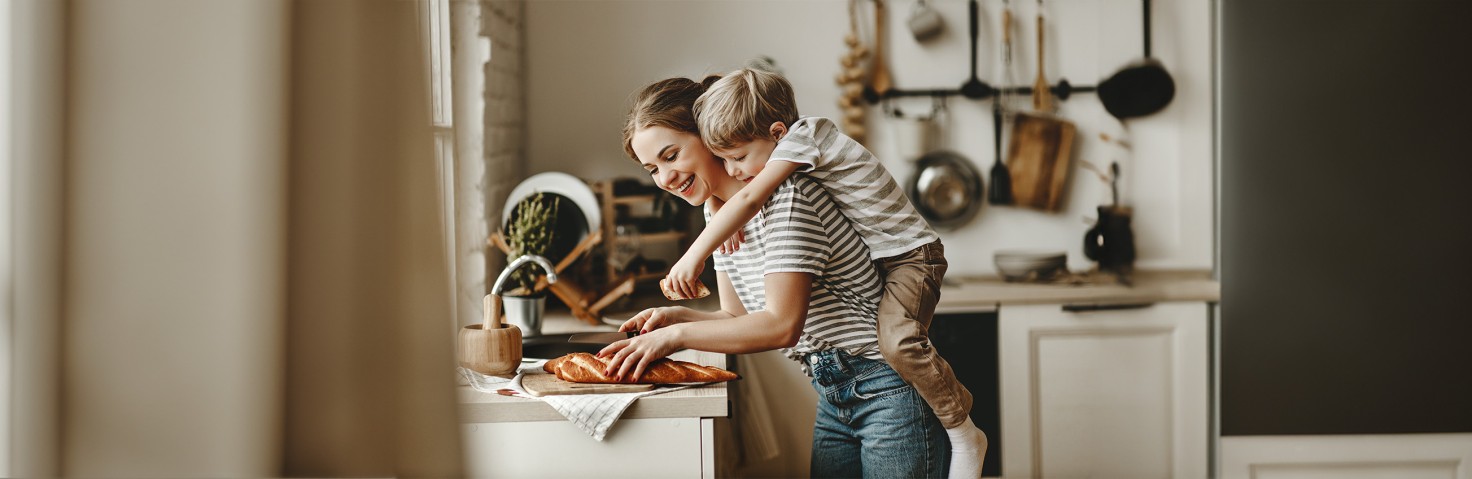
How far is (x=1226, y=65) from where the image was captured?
2.02 meters

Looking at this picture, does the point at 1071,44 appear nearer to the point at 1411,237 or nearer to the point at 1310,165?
the point at 1310,165

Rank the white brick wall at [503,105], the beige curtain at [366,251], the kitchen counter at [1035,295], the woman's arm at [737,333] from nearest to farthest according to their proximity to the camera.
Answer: the beige curtain at [366,251]
the woman's arm at [737,333]
the kitchen counter at [1035,295]
the white brick wall at [503,105]

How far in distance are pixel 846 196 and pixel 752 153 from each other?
13 cm

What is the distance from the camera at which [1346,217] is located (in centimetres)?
202

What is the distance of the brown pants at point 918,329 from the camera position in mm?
1230

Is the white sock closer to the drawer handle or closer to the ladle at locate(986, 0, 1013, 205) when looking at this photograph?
the drawer handle

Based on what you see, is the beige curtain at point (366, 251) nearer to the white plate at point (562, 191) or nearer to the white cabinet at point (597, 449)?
the white cabinet at point (597, 449)

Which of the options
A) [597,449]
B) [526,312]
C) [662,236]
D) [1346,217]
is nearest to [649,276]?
[662,236]

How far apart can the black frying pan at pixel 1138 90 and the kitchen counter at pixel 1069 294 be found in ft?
1.36

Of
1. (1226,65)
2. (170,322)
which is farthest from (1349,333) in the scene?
(170,322)

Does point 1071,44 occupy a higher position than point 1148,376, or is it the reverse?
point 1071,44

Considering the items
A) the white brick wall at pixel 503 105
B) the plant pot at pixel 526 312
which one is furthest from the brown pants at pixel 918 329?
the white brick wall at pixel 503 105

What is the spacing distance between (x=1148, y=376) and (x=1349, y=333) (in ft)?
1.31

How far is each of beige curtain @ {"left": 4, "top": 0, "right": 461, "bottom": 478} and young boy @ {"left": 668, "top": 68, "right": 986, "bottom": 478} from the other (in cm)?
51
